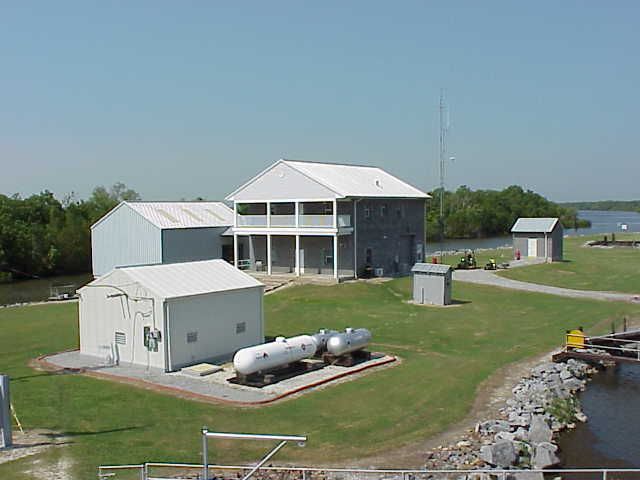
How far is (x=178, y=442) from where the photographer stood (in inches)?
607

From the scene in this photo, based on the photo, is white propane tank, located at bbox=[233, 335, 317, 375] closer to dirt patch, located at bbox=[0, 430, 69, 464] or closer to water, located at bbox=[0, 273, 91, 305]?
dirt patch, located at bbox=[0, 430, 69, 464]

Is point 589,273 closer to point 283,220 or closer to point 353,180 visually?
point 353,180

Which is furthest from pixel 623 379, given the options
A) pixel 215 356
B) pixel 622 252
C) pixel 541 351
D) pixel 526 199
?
pixel 526 199

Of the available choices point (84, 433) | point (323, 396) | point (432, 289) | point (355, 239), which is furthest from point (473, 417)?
point (355, 239)

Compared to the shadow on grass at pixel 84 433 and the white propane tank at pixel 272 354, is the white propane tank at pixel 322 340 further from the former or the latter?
the shadow on grass at pixel 84 433

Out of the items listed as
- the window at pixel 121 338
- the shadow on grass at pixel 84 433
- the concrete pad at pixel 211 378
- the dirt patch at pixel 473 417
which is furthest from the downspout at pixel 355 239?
the shadow on grass at pixel 84 433

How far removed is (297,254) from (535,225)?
22911 millimetres

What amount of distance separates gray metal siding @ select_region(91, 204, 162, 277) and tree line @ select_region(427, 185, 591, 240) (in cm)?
6995

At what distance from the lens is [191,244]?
46.2 metres

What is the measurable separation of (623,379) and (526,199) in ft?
444

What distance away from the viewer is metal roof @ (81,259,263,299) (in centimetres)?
2217

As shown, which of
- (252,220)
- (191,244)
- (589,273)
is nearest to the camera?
(252,220)

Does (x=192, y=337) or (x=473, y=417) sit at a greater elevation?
(x=192, y=337)

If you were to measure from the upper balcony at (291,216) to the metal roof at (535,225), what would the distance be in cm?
1979
